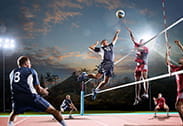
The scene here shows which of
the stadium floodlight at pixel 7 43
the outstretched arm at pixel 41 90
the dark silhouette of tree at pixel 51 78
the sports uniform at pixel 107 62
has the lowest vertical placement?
the outstretched arm at pixel 41 90

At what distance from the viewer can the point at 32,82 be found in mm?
2830

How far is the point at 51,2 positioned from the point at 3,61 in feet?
7.35

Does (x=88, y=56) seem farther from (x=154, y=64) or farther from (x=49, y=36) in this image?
(x=154, y=64)

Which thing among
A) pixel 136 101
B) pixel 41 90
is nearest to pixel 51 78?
pixel 136 101

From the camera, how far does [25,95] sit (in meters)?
2.71

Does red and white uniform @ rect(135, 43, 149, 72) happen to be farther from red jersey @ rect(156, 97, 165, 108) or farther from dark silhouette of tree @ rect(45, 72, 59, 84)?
dark silhouette of tree @ rect(45, 72, 59, 84)

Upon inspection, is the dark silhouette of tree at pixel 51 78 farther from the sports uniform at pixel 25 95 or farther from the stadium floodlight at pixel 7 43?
the sports uniform at pixel 25 95

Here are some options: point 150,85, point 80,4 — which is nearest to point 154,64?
point 150,85

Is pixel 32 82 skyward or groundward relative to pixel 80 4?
groundward

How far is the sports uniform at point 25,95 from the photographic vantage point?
8.71 feet

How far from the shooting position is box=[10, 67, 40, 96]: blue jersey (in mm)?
2727

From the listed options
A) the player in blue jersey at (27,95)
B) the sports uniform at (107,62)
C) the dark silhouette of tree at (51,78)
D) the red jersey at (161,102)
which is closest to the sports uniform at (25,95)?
the player in blue jersey at (27,95)

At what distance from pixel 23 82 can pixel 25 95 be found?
0.16 metres

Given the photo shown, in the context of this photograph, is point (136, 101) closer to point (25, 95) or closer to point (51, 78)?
point (51, 78)
